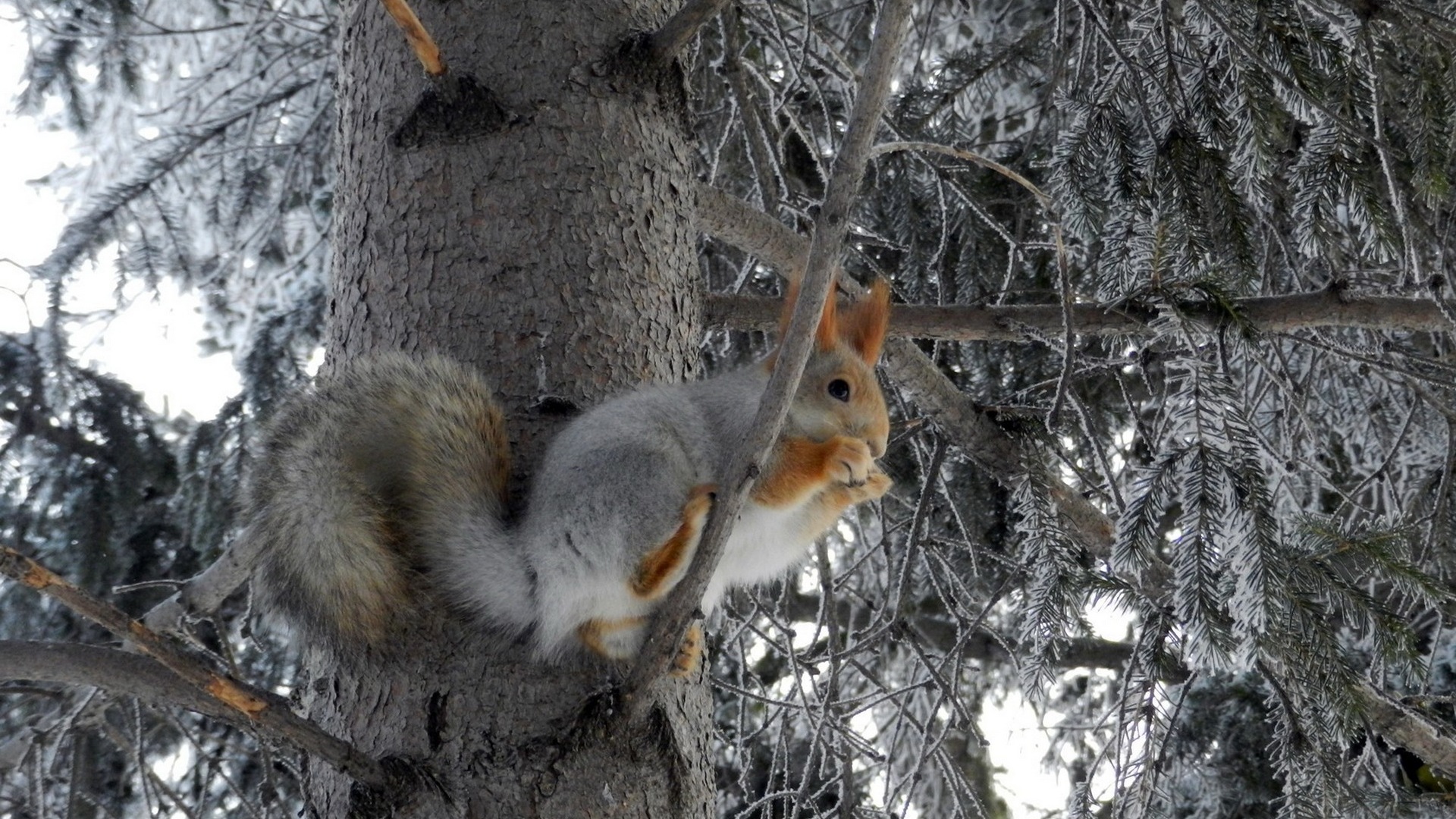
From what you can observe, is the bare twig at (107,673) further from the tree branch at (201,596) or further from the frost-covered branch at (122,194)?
the frost-covered branch at (122,194)

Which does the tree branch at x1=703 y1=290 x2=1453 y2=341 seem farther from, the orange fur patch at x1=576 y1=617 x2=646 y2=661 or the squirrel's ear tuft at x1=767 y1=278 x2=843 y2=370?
the orange fur patch at x1=576 y1=617 x2=646 y2=661

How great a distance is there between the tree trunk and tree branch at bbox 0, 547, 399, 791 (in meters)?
0.08

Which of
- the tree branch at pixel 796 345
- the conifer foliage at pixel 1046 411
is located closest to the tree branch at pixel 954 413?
the conifer foliage at pixel 1046 411

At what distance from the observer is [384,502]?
1276mm

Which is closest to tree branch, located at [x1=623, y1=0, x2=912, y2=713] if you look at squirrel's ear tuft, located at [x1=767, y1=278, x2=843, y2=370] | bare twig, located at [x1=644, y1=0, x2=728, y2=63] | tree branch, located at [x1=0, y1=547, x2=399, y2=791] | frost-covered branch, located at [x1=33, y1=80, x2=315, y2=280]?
tree branch, located at [x1=0, y1=547, x2=399, y2=791]

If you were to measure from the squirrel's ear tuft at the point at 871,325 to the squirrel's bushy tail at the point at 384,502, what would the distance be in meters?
0.50

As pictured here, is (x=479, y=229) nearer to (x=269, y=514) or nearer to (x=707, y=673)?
(x=269, y=514)

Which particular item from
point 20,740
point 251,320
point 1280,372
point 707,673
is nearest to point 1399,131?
point 1280,372

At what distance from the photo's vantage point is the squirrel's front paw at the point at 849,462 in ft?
4.54

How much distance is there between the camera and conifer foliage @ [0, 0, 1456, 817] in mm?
1447

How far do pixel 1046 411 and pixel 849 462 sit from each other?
0.45 metres

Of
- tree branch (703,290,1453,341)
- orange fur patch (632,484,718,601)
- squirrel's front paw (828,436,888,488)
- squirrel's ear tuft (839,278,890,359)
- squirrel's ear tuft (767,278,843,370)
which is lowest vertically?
orange fur patch (632,484,718,601)

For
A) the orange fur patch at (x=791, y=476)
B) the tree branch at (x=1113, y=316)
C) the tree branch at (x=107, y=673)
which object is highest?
the tree branch at (x=1113, y=316)

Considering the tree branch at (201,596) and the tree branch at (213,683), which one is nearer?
the tree branch at (213,683)
